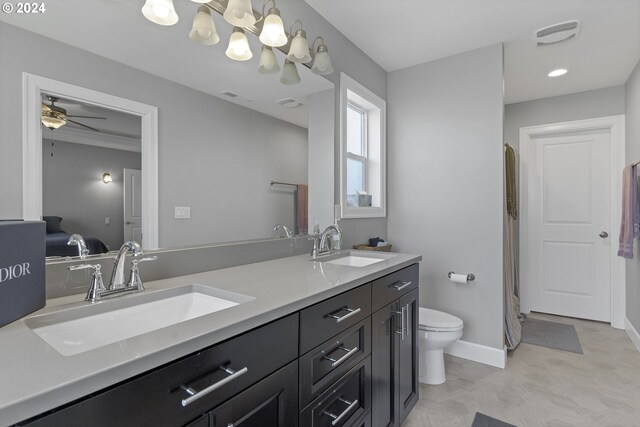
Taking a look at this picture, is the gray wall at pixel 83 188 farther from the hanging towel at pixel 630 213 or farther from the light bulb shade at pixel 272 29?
the hanging towel at pixel 630 213

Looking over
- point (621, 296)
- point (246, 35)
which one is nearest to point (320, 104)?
point (246, 35)

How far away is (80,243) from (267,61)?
1235 mm

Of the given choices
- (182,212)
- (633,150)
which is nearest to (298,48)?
(182,212)

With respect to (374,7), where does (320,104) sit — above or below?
below

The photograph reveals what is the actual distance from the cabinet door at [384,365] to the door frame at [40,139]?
3.25 ft

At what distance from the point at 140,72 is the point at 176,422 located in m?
1.13

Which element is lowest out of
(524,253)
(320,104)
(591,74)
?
(524,253)

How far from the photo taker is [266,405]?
86cm

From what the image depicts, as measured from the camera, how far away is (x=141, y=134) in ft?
3.86

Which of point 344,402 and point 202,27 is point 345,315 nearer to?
point 344,402

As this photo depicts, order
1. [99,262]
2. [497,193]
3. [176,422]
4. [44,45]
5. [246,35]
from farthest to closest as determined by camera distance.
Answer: [497,193], [246,35], [99,262], [44,45], [176,422]

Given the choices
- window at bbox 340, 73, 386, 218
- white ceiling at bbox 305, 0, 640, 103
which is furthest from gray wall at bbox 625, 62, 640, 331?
window at bbox 340, 73, 386, 218

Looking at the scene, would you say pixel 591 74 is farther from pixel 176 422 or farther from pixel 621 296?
pixel 176 422

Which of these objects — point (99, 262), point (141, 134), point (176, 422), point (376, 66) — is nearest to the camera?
point (176, 422)
